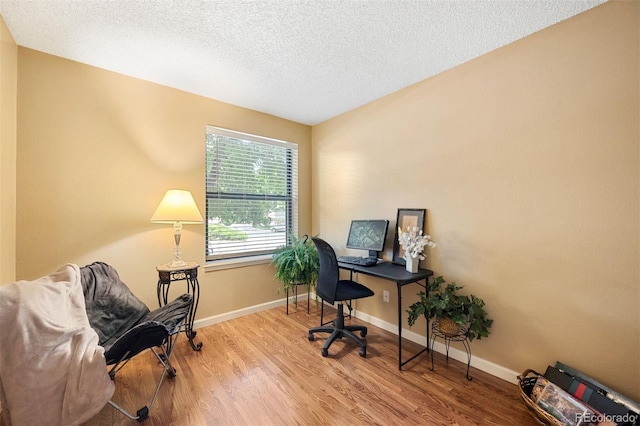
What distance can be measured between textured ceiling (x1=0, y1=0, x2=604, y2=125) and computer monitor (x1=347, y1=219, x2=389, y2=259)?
56.4 inches

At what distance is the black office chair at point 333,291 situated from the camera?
2.27m

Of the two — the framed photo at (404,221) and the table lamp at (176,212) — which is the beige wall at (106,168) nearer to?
the table lamp at (176,212)

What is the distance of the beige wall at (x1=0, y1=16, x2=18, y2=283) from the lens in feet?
5.58

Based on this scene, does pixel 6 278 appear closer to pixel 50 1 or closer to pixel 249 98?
pixel 50 1

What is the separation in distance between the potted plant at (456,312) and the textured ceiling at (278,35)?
6.27 ft

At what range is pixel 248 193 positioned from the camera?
323 cm

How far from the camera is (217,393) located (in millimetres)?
1788

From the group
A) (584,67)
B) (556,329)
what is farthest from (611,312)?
(584,67)

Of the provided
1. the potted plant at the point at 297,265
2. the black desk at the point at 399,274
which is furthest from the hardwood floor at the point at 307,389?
the potted plant at the point at 297,265

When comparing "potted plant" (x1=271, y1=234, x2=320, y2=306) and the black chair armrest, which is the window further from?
the black chair armrest

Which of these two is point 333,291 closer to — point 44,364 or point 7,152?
point 44,364

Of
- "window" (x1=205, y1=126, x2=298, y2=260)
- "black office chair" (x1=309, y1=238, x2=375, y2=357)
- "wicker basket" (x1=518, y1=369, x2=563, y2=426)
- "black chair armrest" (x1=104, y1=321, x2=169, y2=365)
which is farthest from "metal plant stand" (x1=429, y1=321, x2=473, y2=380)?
"window" (x1=205, y1=126, x2=298, y2=260)

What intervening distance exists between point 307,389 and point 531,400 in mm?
1411

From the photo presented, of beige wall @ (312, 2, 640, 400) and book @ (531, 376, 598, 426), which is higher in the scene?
beige wall @ (312, 2, 640, 400)
